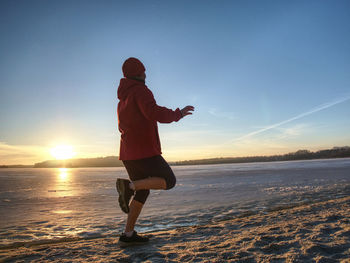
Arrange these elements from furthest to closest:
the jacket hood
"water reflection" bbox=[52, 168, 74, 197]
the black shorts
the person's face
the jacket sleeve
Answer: "water reflection" bbox=[52, 168, 74, 197] → the person's face → the jacket hood → the black shorts → the jacket sleeve

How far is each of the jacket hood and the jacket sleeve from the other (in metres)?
0.14

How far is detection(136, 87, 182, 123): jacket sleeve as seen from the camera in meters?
2.60

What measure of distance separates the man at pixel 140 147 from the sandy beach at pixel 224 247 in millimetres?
404

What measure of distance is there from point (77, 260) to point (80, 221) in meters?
2.14

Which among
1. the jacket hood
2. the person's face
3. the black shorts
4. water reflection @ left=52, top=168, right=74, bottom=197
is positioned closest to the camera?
the black shorts

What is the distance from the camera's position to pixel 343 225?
3.06 meters

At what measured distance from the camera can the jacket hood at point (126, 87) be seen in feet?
9.24

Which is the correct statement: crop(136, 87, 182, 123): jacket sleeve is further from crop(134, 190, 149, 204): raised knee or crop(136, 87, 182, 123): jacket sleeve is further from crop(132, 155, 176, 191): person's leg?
crop(134, 190, 149, 204): raised knee

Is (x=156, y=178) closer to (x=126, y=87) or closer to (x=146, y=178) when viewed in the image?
(x=146, y=178)

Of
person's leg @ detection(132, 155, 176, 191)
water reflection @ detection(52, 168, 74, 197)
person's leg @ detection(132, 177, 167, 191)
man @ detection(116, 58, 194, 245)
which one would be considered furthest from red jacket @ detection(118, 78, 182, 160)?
water reflection @ detection(52, 168, 74, 197)

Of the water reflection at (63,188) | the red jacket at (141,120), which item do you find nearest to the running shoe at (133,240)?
the red jacket at (141,120)

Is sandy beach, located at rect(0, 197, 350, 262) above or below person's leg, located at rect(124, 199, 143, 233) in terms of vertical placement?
below

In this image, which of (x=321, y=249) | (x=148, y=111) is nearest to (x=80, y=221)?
(x=148, y=111)

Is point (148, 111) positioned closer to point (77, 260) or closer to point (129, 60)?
point (129, 60)
